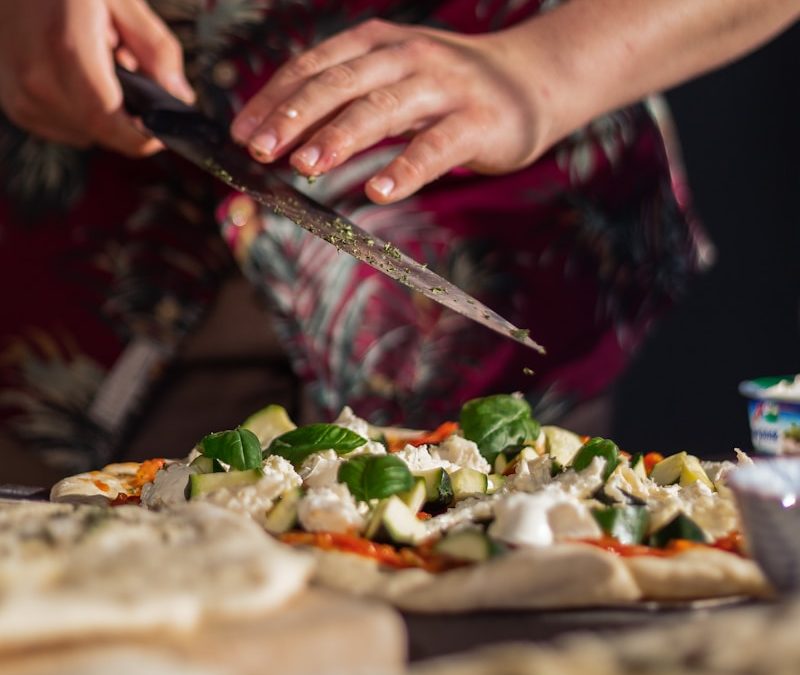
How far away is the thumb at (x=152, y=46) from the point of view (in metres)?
2.19

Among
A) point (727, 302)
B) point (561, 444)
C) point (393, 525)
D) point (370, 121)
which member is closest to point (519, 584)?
point (393, 525)

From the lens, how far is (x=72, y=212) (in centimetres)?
237

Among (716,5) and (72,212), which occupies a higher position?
(716,5)

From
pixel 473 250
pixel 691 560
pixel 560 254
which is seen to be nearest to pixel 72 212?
pixel 473 250

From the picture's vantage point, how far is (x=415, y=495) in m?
1.34

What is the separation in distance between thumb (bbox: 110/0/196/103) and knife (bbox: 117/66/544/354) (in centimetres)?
10

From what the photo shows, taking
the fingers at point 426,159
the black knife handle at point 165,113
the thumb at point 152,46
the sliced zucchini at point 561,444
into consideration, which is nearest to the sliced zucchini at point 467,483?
the sliced zucchini at point 561,444

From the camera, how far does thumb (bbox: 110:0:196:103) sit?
2.19 m

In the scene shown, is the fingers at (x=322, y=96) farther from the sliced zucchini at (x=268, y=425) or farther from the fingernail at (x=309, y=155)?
the sliced zucchini at (x=268, y=425)

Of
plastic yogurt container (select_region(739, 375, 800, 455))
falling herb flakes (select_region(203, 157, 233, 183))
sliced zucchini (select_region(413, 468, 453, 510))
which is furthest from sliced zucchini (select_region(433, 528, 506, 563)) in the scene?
falling herb flakes (select_region(203, 157, 233, 183))

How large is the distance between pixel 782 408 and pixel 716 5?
0.93 meters

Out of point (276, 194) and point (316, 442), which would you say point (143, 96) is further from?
point (316, 442)

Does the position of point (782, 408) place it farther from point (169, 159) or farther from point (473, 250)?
point (169, 159)

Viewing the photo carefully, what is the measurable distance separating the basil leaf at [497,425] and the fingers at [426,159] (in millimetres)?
358
